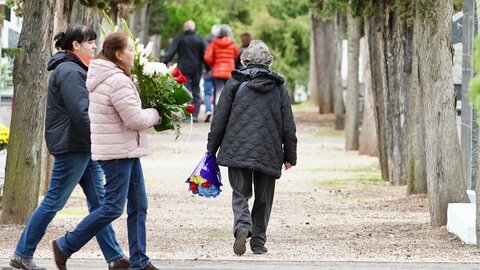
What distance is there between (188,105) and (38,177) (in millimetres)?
3143

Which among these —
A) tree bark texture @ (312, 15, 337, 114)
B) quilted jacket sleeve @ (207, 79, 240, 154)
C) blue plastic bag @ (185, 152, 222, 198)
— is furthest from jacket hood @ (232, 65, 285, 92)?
tree bark texture @ (312, 15, 337, 114)

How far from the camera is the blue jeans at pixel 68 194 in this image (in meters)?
10.0

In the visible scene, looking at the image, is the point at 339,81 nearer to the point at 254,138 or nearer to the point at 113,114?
the point at 254,138

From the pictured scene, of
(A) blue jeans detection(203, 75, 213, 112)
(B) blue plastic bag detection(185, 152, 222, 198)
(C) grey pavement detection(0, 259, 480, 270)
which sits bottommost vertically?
(A) blue jeans detection(203, 75, 213, 112)

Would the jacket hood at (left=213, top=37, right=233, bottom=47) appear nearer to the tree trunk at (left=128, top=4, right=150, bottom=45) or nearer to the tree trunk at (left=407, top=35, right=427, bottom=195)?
the tree trunk at (left=128, top=4, right=150, bottom=45)

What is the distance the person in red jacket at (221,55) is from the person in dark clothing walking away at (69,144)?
67.1ft

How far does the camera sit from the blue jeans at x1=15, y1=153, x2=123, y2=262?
10.0 metres

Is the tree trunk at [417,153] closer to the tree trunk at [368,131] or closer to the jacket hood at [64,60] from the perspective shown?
the jacket hood at [64,60]

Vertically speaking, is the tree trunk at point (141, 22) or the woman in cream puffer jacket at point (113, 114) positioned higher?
the woman in cream puffer jacket at point (113, 114)

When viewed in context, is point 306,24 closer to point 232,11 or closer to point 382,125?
point 232,11

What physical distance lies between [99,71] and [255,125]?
7.65ft

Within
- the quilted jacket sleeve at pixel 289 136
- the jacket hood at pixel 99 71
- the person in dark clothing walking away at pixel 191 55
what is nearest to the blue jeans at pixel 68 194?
the jacket hood at pixel 99 71

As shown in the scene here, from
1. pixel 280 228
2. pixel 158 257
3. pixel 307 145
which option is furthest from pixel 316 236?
pixel 307 145

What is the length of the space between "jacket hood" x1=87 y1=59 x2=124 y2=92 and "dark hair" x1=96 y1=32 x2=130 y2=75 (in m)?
0.04
